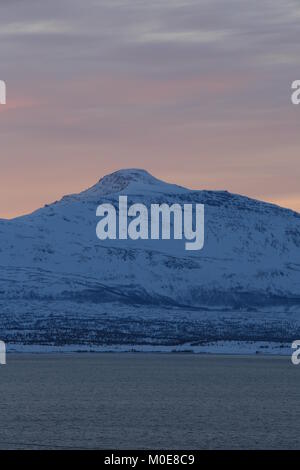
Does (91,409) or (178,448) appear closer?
(178,448)

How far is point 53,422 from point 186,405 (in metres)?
33.7

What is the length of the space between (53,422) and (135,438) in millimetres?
19438

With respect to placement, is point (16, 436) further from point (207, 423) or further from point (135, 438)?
point (207, 423)

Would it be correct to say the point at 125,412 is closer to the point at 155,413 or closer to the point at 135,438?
the point at 155,413

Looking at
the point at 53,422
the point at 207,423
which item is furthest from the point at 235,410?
the point at 53,422

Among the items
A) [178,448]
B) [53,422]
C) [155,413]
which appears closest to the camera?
[178,448]

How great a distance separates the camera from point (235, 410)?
557ft

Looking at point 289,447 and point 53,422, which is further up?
point 53,422

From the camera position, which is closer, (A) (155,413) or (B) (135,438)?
(B) (135,438)
